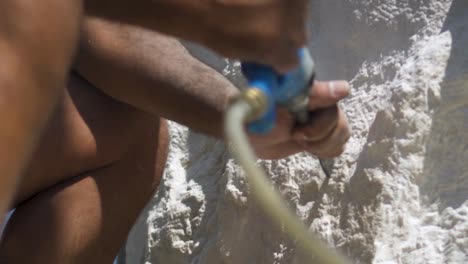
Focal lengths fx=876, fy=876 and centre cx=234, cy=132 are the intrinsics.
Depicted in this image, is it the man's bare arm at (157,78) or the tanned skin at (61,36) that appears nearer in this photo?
the tanned skin at (61,36)

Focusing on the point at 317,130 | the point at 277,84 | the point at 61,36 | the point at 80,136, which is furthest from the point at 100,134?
the point at 61,36

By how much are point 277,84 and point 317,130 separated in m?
0.20

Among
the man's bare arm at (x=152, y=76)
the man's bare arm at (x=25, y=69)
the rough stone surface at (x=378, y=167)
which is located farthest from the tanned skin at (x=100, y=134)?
the man's bare arm at (x=25, y=69)

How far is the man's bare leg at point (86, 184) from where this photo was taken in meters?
1.13

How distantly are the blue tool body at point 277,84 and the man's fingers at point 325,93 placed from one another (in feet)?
0.16

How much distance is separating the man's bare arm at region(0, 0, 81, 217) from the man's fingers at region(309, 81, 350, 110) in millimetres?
377

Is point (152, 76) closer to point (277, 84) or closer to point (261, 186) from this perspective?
point (277, 84)

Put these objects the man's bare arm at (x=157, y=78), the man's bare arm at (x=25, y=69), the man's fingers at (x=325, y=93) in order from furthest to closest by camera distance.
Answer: the man's bare arm at (x=157, y=78) → the man's fingers at (x=325, y=93) → the man's bare arm at (x=25, y=69)

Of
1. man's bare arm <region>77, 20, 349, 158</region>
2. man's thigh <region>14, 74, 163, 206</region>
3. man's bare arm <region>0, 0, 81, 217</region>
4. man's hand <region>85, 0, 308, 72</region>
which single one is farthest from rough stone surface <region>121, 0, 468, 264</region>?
man's bare arm <region>0, 0, 81, 217</region>

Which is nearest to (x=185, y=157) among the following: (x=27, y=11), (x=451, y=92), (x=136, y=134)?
(x=136, y=134)

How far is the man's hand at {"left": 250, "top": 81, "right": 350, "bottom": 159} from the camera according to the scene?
98 cm

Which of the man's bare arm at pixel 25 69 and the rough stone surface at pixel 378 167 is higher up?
the rough stone surface at pixel 378 167

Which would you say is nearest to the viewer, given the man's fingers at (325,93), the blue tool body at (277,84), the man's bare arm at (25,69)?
the man's bare arm at (25,69)

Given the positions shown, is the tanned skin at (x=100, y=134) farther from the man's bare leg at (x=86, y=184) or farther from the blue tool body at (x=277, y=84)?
the blue tool body at (x=277, y=84)
